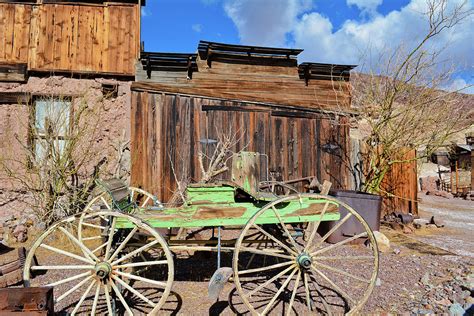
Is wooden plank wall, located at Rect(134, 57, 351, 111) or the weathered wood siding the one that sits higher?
the weathered wood siding

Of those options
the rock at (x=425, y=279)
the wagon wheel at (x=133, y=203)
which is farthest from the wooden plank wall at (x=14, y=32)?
the rock at (x=425, y=279)

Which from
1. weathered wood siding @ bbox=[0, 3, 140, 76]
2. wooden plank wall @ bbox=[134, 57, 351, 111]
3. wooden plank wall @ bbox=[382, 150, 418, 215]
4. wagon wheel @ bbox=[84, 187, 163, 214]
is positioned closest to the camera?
wagon wheel @ bbox=[84, 187, 163, 214]

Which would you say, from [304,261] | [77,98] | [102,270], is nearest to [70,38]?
[77,98]

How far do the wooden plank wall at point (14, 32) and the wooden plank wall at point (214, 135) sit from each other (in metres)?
2.75

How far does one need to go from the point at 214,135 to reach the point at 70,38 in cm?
390

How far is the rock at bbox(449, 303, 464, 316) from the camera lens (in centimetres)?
360

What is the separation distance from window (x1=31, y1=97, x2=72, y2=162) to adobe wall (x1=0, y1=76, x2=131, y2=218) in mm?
199

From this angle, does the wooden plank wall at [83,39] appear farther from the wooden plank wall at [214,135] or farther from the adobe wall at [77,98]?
the wooden plank wall at [214,135]

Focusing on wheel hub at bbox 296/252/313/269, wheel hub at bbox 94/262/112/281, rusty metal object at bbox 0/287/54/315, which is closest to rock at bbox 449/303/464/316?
wheel hub at bbox 296/252/313/269

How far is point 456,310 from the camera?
364cm

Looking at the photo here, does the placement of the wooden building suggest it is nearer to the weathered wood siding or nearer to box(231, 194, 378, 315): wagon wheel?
the weathered wood siding

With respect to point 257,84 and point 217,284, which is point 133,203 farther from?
point 257,84

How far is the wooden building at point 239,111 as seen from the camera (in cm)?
762

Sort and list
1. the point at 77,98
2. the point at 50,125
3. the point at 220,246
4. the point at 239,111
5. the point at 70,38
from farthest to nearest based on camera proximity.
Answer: the point at 239,111 < the point at 70,38 < the point at 77,98 < the point at 50,125 < the point at 220,246
